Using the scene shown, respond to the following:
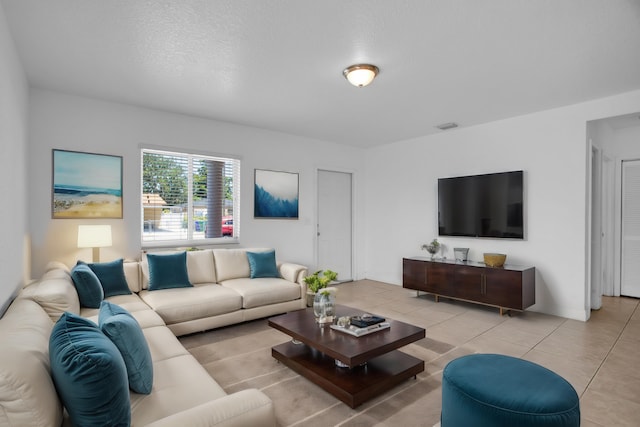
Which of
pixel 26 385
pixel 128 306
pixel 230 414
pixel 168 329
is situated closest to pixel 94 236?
pixel 128 306

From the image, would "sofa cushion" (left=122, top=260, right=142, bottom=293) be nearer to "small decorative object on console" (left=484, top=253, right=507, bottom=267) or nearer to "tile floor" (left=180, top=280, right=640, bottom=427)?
"tile floor" (left=180, top=280, right=640, bottom=427)

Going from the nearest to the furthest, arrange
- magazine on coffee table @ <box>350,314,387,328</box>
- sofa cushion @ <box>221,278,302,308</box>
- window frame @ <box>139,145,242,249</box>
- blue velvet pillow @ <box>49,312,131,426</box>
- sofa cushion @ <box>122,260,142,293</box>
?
1. blue velvet pillow @ <box>49,312,131,426</box>
2. magazine on coffee table @ <box>350,314,387,328</box>
3. sofa cushion @ <box>122,260,142,293</box>
4. sofa cushion @ <box>221,278,302,308</box>
5. window frame @ <box>139,145,242,249</box>

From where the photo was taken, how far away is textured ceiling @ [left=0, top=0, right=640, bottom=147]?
89.7 inches

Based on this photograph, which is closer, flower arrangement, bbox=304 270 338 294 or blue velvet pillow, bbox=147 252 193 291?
flower arrangement, bbox=304 270 338 294

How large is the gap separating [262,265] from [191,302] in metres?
1.23

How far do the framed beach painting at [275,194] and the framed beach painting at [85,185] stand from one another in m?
1.87

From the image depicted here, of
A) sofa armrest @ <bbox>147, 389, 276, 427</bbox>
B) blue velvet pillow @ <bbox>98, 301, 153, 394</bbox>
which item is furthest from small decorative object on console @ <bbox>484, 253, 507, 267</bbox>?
blue velvet pillow @ <bbox>98, 301, 153, 394</bbox>

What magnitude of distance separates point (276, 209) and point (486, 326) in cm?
334

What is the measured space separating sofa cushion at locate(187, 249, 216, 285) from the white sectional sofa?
A: 0.01 m

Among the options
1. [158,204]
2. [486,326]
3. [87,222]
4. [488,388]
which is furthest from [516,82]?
[87,222]

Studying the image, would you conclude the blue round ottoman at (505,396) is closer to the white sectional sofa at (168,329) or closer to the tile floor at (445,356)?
the tile floor at (445,356)

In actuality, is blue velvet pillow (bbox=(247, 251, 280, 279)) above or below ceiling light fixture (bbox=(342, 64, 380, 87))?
below

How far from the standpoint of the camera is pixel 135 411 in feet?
4.87

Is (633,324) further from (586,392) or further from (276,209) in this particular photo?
(276,209)
